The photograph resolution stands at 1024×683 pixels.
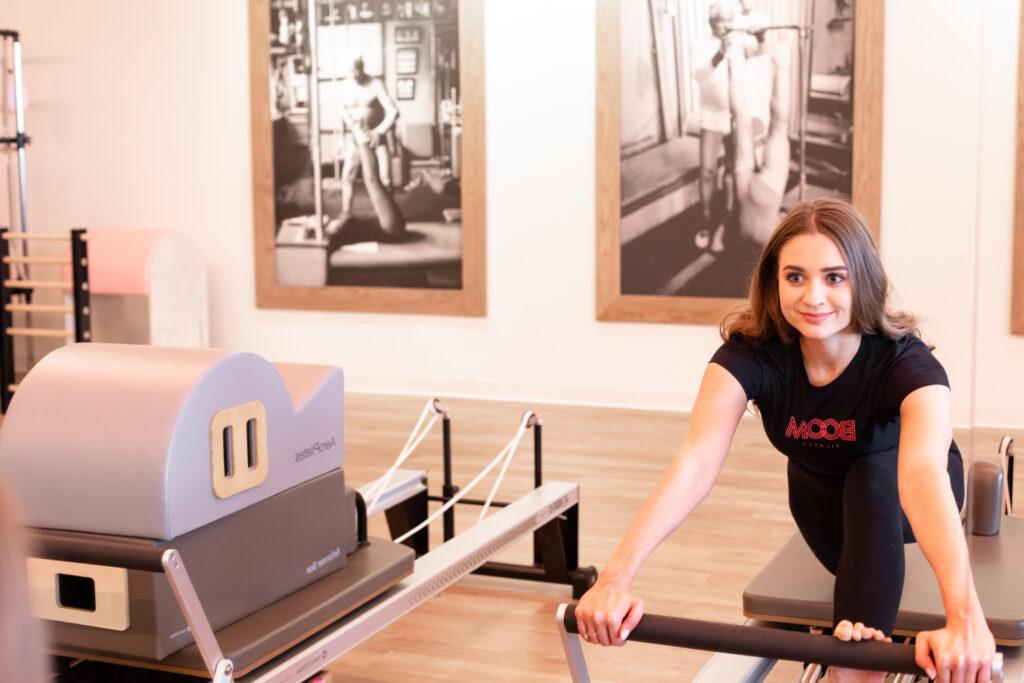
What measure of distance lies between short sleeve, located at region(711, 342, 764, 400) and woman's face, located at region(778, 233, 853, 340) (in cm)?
10

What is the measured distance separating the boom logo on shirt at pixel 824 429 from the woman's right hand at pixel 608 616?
56cm

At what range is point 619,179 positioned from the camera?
5367 mm

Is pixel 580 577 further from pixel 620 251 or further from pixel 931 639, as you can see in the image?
pixel 620 251

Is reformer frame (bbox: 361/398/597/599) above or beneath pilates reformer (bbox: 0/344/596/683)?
beneath

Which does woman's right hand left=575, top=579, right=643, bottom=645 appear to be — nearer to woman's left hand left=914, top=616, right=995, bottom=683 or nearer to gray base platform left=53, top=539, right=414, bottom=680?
woman's left hand left=914, top=616, right=995, bottom=683

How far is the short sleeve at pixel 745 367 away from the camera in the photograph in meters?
1.80

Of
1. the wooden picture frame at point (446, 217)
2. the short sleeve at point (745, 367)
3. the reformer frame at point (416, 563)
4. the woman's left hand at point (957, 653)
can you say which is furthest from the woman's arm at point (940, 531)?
the wooden picture frame at point (446, 217)

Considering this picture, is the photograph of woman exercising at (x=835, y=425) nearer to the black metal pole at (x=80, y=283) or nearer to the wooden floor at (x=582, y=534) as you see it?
the wooden floor at (x=582, y=534)

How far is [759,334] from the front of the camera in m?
1.87

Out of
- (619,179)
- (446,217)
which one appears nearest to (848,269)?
(619,179)

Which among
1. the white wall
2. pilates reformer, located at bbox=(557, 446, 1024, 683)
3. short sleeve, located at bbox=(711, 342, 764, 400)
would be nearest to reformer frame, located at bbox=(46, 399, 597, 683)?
pilates reformer, located at bbox=(557, 446, 1024, 683)

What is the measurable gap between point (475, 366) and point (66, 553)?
4.12 m

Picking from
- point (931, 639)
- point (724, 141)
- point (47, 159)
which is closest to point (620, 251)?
point (724, 141)

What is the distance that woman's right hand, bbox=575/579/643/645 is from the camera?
136cm
